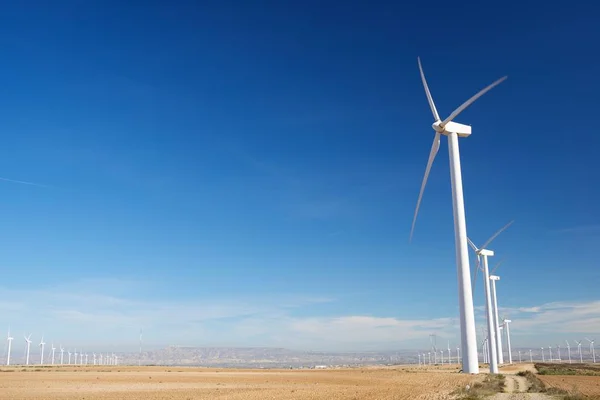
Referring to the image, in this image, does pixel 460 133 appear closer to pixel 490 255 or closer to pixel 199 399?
pixel 199 399

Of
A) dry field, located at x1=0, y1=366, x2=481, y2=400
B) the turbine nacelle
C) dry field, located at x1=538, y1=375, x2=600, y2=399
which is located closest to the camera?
dry field, located at x1=538, y1=375, x2=600, y2=399

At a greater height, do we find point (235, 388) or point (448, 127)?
point (448, 127)

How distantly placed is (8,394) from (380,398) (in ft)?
132

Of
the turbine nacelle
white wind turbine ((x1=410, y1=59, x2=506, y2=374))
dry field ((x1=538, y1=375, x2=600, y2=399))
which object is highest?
the turbine nacelle

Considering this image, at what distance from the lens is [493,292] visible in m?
140

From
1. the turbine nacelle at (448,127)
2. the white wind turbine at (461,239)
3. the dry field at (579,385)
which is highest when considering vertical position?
the turbine nacelle at (448,127)

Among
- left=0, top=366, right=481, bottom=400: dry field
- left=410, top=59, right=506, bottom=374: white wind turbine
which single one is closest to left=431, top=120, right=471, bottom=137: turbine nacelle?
left=410, top=59, right=506, bottom=374: white wind turbine

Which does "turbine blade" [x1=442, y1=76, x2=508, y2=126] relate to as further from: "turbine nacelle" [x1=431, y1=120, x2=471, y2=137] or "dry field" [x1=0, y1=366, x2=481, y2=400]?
"dry field" [x1=0, y1=366, x2=481, y2=400]

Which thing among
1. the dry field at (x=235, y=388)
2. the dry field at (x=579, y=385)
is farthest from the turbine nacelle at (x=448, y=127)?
the dry field at (x=579, y=385)

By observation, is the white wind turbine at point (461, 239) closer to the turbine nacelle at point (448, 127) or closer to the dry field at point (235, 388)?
the turbine nacelle at point (448, 127)

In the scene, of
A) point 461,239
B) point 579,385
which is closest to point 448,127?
point 461,239

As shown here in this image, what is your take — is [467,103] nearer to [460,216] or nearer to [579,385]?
[460,216]

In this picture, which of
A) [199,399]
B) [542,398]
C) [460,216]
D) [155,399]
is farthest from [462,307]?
[155,399]

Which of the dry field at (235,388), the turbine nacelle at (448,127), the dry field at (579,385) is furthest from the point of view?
the turbine nacelle at (448,127)
